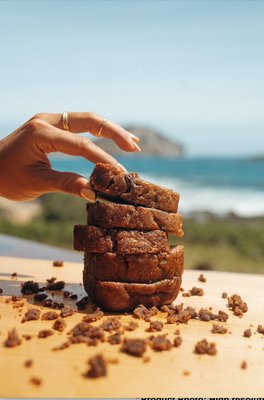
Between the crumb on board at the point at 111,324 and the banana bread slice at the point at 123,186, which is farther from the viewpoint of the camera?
the banana bread slice at the point at 123,186

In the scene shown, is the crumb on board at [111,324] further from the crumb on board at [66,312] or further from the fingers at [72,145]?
the fingers at [72,145]

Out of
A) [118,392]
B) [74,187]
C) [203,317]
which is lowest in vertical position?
[118,392]

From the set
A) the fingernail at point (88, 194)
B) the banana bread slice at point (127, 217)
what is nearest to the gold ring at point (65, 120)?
the fingernail at point (88, 194)

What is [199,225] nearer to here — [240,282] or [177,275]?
[240,282]

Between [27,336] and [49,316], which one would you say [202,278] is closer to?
[49,316]

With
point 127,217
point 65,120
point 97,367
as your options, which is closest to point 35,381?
point 97,367

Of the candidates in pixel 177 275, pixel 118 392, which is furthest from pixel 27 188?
pixel 118 392

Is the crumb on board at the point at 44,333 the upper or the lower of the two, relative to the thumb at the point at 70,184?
lower
